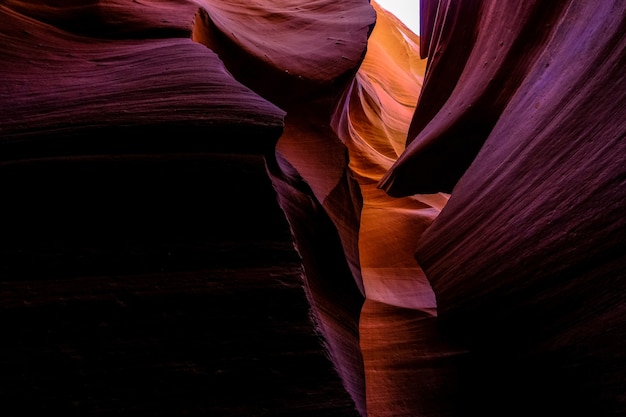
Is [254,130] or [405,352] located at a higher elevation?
[254,130]

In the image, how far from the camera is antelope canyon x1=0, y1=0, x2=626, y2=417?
1.35 metres

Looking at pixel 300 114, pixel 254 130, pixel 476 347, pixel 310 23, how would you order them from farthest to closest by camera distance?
pixel 310 23 → pixel 300 114 → pixel 476 347 → pixel 254 130

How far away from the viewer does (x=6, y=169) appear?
149 cm

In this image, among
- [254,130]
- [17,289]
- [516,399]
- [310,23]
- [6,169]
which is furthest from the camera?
[310,23]

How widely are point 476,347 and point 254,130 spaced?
5.22ft

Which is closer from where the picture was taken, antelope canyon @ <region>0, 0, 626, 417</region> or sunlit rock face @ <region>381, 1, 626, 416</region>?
antelope canyon @ <region>0, 0, 626, 417</region>

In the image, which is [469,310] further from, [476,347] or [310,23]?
[310,23]

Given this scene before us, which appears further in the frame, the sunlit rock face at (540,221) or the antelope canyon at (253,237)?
the sunlit rock face at (540,221)

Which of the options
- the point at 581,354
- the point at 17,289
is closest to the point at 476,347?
the point at 581,354

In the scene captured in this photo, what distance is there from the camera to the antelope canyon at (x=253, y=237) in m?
1.35

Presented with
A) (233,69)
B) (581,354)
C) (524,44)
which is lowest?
(581,354)

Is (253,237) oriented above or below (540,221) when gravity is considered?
below

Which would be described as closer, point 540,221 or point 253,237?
point 253,237

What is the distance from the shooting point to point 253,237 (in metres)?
1.58
